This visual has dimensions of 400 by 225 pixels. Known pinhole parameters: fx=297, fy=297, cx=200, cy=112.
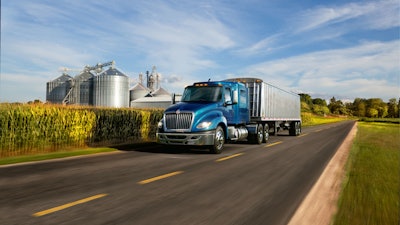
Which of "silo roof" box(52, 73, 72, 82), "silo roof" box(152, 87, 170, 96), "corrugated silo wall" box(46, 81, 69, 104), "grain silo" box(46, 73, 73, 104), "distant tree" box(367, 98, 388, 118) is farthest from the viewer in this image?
"distant tree" box(367, 98, 388, 118)

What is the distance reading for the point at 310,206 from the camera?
516 cm

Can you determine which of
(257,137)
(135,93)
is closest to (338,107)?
(135,93)

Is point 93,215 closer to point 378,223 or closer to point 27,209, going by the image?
point 27,209

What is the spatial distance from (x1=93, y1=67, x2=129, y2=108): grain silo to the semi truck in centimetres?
4780

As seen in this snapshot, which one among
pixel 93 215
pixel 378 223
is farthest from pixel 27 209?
pixel 378 223

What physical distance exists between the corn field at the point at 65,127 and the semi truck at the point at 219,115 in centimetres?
518

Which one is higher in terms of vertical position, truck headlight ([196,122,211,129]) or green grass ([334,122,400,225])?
truck headlight ([196,122,211,129])

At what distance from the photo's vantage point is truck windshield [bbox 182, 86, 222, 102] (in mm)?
13070

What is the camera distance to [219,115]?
12531 millimetres

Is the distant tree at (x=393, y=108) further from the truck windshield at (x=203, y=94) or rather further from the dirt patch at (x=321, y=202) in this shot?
the dirt patch at (x=321, y=202)

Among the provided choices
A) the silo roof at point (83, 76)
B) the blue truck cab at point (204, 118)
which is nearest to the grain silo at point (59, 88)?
the silo roof at point (83, 76)

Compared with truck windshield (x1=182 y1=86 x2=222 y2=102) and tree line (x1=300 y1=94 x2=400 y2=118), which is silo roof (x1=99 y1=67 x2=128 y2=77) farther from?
tree line (x1=300 y1=94 x2=400 y2=118)

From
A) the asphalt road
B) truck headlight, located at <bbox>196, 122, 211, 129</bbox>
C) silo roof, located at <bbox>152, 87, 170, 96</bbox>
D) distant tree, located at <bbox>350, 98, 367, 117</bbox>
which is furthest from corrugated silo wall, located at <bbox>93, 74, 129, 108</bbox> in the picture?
distant tree, located at <bbox>350, 98, 367, 117</bbox>

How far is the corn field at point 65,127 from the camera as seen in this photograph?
12422 millimetres
